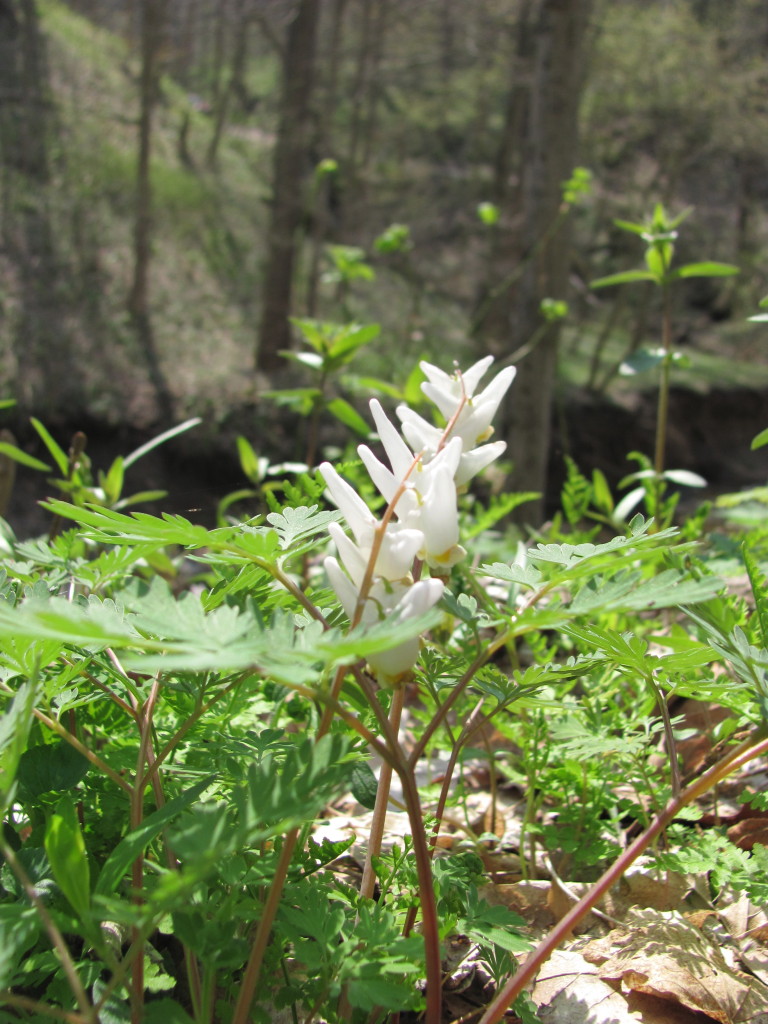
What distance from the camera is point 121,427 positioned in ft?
29.2

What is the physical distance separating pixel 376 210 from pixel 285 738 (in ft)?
58.9

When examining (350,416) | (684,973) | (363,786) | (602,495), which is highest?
(350,416)

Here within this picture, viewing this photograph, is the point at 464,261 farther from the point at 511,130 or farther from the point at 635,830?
the point at 635,830

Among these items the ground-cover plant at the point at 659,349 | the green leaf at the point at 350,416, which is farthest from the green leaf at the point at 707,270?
the green leaf at the point at 350,416

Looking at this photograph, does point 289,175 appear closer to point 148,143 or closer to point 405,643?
point 148,143

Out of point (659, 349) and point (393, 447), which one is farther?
point (659, 349)

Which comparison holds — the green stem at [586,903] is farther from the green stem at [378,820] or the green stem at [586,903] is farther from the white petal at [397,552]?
the white petal at [397,552]

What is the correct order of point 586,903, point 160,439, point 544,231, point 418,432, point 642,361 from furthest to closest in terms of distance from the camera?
point 544,231 → point 642,361 → point 160,439 → point 418,432 → point 586,903

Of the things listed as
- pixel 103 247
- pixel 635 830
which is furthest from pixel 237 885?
pixel 103 247

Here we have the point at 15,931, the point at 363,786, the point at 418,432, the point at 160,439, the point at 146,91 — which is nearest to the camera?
the point at 15,931

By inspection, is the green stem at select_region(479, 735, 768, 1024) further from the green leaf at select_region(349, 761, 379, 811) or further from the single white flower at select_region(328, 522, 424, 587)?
the single white flower at select_region(328, 522, 424, 587)

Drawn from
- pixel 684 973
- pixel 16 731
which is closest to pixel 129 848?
pixel 16 731

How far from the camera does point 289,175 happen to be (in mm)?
9391

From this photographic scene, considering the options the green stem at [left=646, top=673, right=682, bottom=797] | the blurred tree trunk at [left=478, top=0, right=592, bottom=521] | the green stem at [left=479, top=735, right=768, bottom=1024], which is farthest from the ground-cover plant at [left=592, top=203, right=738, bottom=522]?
the blurred tree trunk at [left=478, top=0, right=592, bottom=521]
